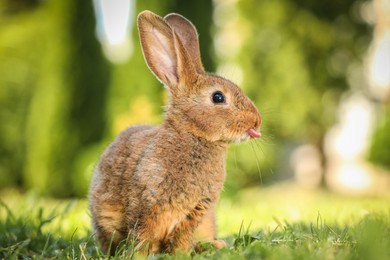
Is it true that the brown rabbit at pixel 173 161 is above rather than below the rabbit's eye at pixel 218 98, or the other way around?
below

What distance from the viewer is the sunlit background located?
11195 mm

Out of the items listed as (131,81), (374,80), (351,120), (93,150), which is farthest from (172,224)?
(351,120)

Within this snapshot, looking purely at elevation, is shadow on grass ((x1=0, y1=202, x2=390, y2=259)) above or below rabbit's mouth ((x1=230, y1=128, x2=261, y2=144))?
below

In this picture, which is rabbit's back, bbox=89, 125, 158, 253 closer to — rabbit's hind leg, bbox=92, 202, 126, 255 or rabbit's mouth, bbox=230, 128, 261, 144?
rabbit's hind leg, bbox=92, 202, 126, 255

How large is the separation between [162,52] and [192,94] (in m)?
0.35

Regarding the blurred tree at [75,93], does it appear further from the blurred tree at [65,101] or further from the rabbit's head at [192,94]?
the rabbit's head at [192,94]

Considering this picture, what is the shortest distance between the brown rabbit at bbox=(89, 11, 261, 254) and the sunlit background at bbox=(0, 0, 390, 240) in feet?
1.53

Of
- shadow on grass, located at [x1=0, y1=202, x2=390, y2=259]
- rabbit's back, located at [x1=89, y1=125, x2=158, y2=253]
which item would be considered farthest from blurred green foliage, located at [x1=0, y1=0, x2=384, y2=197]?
rabbit's back, located at [x1=89, y1=125, x2=158, y2=253]

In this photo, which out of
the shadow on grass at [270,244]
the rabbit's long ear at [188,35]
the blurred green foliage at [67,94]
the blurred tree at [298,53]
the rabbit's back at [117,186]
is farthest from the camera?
the blurred tree at [298,53]

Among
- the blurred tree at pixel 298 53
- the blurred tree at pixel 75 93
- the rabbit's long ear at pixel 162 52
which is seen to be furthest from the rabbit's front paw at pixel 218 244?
the blurred tree at pixel 298 53

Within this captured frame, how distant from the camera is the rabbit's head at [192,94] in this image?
3301mm

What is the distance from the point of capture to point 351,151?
20.9 meters

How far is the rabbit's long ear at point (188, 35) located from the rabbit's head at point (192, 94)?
0.17 m

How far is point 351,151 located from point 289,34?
17.6 ft
